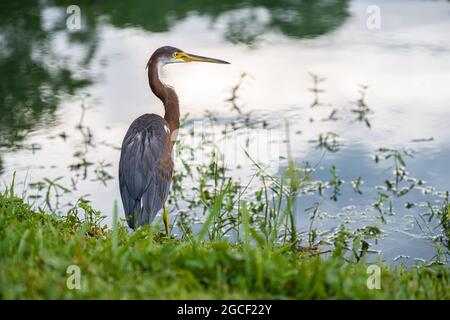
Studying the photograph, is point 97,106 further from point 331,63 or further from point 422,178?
point 422,178

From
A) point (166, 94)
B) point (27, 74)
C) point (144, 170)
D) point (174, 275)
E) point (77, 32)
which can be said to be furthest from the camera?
point (77, 32)

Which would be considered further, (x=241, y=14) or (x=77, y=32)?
(x=241, y=14)

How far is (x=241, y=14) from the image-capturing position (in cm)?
1212

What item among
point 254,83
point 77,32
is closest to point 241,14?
point 77,32

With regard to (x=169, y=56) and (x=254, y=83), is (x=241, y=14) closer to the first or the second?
(x=254, y=83)

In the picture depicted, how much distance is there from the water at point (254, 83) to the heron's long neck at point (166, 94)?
842 millimetres

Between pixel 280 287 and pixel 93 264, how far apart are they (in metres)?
0.90

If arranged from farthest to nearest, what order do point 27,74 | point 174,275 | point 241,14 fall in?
point 241,14, point 27,74, point 174,275

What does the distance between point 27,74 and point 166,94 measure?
3.79m

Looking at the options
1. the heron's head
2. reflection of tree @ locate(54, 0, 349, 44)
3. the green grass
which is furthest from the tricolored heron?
reflection of tree @ locate(54, 0, 349, 44)

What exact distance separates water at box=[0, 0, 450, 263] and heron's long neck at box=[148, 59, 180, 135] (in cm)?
84

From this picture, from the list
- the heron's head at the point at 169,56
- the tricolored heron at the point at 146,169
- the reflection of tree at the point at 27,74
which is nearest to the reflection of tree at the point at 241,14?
the reflection of tree at the point at 27,74

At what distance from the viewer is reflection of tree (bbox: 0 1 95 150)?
912cm
